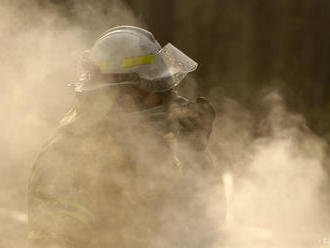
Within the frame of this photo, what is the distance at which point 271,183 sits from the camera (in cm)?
577

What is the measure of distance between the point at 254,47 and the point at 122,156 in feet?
20.0

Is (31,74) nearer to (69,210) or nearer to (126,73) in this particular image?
(126,73)

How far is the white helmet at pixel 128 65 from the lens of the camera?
298 cm

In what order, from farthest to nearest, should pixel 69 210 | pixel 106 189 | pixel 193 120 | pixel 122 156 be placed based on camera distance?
1. pixel 193 120
2. pixel 122 156
3. pixel 106 189
4. pixel 69 210

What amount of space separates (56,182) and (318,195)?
4.19 metres

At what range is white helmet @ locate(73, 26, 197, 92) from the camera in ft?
9.77

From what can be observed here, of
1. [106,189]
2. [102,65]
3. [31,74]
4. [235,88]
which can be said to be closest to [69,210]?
[106,189]

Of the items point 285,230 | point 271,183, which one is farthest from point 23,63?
point 285,230

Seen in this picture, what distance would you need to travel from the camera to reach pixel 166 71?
3109mm

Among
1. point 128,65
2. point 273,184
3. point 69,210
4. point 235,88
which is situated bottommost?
point 69,210

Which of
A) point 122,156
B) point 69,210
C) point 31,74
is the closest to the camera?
point 69,210

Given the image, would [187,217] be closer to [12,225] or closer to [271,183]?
[271,183]

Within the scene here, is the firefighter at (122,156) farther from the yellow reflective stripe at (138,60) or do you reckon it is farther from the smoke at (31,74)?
the smoke at (31,74)

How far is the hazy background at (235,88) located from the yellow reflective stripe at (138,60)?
3.13ft
